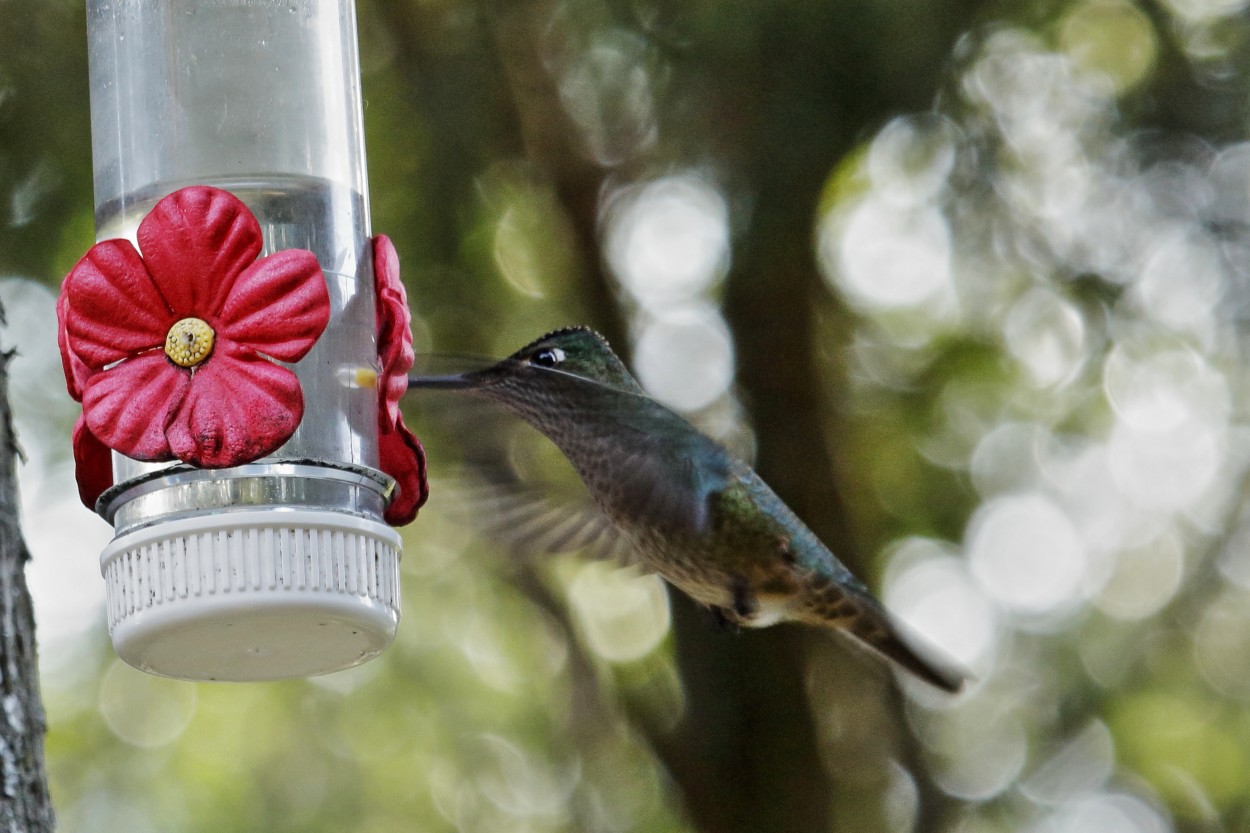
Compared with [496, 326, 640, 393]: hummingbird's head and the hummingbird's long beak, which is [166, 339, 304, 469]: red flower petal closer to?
the hummingbird's long beak

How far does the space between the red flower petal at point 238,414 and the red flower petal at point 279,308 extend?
0.10 feet

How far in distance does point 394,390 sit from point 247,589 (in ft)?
1.49

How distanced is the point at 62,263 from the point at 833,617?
109 inches

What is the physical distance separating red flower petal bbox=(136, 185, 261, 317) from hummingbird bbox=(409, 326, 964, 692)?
779mm

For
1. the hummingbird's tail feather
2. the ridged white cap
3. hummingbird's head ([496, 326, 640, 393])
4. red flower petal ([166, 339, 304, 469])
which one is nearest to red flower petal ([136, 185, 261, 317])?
red flower petal ([166, 339, 304, 469])

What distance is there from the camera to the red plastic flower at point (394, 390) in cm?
261

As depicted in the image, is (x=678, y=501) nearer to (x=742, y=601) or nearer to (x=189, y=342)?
(x=742, y=601)

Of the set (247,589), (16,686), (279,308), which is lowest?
(16,686)

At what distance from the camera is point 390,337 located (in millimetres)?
2631

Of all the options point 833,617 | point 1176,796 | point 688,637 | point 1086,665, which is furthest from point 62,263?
point 1176,796

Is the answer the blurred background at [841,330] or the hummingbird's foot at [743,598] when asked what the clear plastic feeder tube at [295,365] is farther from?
the blurred background at [841,330]

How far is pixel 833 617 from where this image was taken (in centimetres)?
370

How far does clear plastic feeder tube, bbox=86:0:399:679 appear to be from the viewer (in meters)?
2.33

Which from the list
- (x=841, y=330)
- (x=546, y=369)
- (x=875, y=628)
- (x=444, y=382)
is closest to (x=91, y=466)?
(x=444, y=382)
